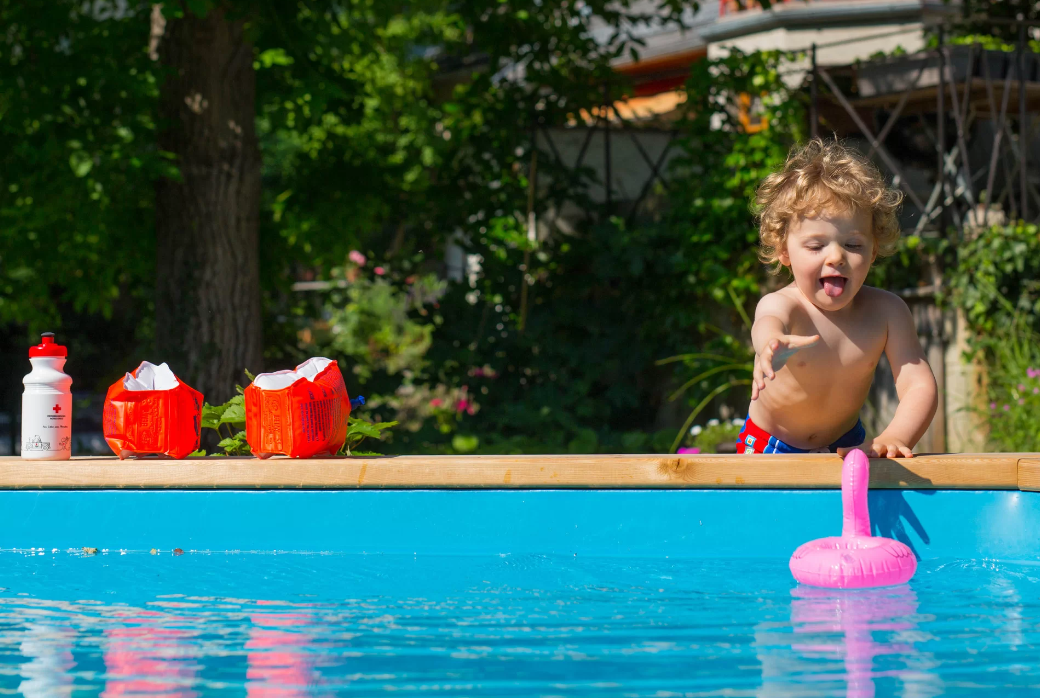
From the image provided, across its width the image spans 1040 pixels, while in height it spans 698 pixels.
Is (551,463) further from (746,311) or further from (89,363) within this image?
(89,363)

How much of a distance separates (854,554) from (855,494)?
0.14m

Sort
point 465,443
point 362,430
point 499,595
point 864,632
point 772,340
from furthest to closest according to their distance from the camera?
point 465,443 → point 362,430 → point 772,340 → point 499,595 → point 864,632

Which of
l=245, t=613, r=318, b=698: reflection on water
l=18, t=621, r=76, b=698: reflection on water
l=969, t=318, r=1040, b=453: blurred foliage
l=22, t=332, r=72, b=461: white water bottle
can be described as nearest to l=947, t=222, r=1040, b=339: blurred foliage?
l=969, t=318, r=1040, b=453: blurred foliage

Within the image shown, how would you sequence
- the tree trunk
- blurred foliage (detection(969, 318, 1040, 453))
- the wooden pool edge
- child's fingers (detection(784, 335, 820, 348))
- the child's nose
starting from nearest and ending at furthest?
child's fingers (detection(784, 335, 820, 348)) < the wooden pool edge < the child's nose < blurred foliage (detection(969, 318, 1040, 453)) < the tree trunk

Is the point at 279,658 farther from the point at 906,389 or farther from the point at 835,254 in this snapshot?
the point at 906,389

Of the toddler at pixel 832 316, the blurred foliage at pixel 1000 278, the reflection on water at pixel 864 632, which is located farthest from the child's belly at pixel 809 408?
the blurred foliage at pixel 1000 278

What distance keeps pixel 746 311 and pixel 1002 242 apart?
1.59 meters

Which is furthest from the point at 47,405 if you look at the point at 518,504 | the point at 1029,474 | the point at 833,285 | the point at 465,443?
the point at 465,443

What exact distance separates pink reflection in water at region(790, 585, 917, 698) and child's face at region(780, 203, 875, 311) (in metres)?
0.92

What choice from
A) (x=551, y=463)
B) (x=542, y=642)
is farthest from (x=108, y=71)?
(x=542, y=642)

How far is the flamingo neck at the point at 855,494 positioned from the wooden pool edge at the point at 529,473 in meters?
0.20

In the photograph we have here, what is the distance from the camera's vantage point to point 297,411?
3.13 m

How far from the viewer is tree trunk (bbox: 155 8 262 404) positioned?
609cm

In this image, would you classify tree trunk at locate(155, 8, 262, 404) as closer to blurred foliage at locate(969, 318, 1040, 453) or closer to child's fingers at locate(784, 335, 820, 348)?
blurred foliage at locate(969, 318, 1040, 453)
